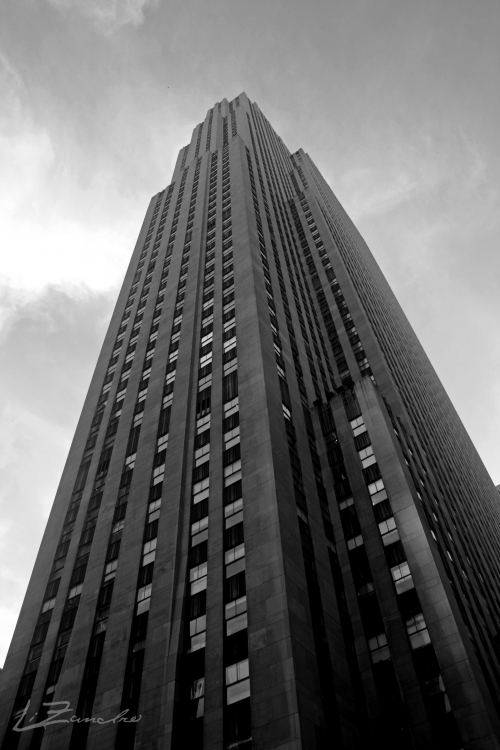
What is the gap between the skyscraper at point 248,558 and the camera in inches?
1401

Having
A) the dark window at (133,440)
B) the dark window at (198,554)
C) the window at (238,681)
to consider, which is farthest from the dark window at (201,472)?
the window at (238,681)

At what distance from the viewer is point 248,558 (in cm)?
4109

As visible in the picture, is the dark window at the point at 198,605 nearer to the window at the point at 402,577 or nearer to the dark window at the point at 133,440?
the window at the point at 402,577

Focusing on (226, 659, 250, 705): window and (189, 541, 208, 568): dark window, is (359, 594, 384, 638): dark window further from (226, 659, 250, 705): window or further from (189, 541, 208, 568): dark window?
(189, 541, 208, 568): dark window

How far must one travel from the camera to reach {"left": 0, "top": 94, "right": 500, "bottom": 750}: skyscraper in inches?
1401

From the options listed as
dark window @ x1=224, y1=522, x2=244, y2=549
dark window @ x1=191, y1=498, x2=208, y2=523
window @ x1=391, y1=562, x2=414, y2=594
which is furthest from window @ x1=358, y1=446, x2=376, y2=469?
dark window @ x1=191, y1=498, x2=208, y2=523

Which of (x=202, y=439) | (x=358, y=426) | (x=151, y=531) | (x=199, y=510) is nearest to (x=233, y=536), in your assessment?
(x=199, y=510)

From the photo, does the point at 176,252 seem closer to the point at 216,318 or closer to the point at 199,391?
the point at 216,318

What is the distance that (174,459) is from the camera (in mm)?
53062

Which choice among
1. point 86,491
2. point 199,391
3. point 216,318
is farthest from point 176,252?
point 86,491

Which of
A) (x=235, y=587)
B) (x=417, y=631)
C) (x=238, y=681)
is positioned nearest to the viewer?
(x=238, y=681)

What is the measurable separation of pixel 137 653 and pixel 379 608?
54.0ft

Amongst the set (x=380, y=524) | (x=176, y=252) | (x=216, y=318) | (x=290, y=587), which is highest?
(x=176, y=252)

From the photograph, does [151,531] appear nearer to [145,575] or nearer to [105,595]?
[145,575]
